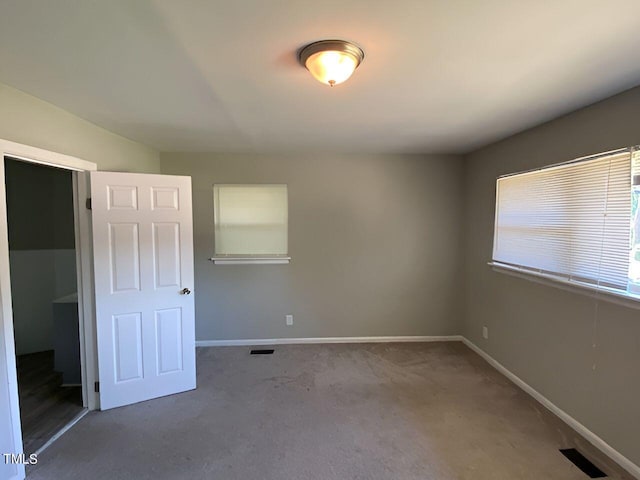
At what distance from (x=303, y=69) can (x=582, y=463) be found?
2976 mm

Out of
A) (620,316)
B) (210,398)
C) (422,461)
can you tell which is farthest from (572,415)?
(210,398)

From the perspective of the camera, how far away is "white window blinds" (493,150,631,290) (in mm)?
2066

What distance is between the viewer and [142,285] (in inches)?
109

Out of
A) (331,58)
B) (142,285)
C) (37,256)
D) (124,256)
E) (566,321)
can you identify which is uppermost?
(331,58)

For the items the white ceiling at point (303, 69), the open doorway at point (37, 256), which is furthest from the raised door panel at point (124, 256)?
the open doorway at point (37, 256)

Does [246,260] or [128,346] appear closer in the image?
[128,346]

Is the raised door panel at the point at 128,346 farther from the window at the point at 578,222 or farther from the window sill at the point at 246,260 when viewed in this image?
the window at the point at 578,222

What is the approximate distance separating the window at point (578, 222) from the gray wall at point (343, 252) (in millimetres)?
963

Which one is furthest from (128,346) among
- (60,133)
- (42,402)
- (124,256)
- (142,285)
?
(60,133)

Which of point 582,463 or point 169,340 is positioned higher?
point 169,340

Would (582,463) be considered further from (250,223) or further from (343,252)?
(250,223)

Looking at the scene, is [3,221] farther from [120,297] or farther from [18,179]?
[18,179]

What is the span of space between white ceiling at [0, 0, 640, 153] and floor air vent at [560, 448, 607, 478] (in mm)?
2372

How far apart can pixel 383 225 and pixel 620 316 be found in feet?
7.83
